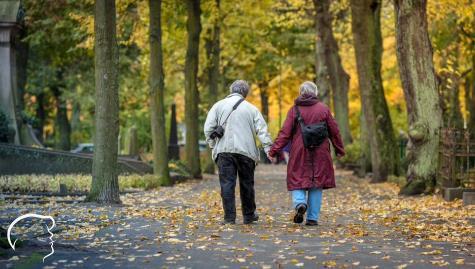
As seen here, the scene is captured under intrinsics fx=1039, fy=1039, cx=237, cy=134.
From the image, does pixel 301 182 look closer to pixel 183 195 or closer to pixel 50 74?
pixel 183 195

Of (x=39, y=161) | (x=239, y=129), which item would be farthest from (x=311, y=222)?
(x=39, y=161)

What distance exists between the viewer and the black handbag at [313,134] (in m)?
13.8

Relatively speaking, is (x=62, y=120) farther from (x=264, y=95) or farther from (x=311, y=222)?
(x=311, y=222)

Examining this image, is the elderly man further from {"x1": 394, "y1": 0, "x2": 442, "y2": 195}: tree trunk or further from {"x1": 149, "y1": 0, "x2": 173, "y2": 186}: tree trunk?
{"x1": 149, "y1": 0, "x2": 173, "y2": 186}: tree trunk

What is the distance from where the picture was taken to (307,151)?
1391 centimetres

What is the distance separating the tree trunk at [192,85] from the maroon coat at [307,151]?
57.6 feet

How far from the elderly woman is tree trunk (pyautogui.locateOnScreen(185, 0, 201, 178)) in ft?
57.5

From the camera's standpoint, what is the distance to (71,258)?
996 cm

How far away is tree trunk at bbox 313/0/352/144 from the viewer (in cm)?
3816

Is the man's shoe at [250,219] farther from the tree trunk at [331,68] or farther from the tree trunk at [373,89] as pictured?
the tree trunk at [331,68]

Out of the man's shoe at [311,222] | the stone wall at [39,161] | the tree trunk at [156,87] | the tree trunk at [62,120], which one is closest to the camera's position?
the man's shoe at [311,222]

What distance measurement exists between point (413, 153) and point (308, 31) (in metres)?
31.0

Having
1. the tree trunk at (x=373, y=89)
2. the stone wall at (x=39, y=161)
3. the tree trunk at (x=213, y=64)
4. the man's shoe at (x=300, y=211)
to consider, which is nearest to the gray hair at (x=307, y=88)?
the man's shoe at (x=300, y=211)

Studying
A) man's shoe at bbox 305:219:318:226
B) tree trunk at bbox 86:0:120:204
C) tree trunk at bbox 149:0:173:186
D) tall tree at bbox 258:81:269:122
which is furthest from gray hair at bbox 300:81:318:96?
tall tree at bbox 258:81:269:122
